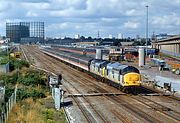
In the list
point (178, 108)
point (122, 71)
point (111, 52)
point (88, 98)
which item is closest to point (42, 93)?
point (88, 98)

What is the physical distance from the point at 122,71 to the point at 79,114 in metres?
11.2

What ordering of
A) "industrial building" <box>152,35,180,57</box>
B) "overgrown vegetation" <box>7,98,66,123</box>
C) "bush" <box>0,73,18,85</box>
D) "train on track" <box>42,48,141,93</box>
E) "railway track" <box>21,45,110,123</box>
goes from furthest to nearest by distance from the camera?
"industrial building" <box>152,35,180,57</box> → "bush" <box>0,73,18,85</box> → "train on track" <box>42,48,141,93</box> → "railway track" <box>21,45,110,123</box> → "overgrown vegetation" <box>7,98,66,123</box>

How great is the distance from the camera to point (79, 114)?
98.6 ft

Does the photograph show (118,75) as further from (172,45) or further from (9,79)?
(172,45)

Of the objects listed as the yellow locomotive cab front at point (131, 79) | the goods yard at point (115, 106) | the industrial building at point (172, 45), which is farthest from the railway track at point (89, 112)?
the industrial building at point (172, 45)

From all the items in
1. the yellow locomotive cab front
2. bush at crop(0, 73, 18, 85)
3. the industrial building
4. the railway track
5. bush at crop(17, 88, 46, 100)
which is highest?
the industrial building

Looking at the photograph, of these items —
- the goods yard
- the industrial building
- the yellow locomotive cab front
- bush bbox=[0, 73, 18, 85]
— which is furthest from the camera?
the industrial building

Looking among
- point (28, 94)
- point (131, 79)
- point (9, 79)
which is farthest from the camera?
point (9, 79)

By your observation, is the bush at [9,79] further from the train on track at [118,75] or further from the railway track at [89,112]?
the railway track at [89,112]

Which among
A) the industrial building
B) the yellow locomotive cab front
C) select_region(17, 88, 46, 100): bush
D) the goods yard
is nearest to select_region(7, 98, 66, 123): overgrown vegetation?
the goods yard

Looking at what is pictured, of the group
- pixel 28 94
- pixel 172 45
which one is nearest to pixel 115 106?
pixel 28 94

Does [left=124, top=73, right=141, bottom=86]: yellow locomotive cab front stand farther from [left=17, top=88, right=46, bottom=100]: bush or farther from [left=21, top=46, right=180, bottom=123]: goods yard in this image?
[left=17, top=88, right=46, bottom=100]: bush

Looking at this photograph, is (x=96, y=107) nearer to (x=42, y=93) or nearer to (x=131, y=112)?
(x=131, y=112)

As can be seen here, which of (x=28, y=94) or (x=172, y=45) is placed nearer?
(x=28, y=94)
